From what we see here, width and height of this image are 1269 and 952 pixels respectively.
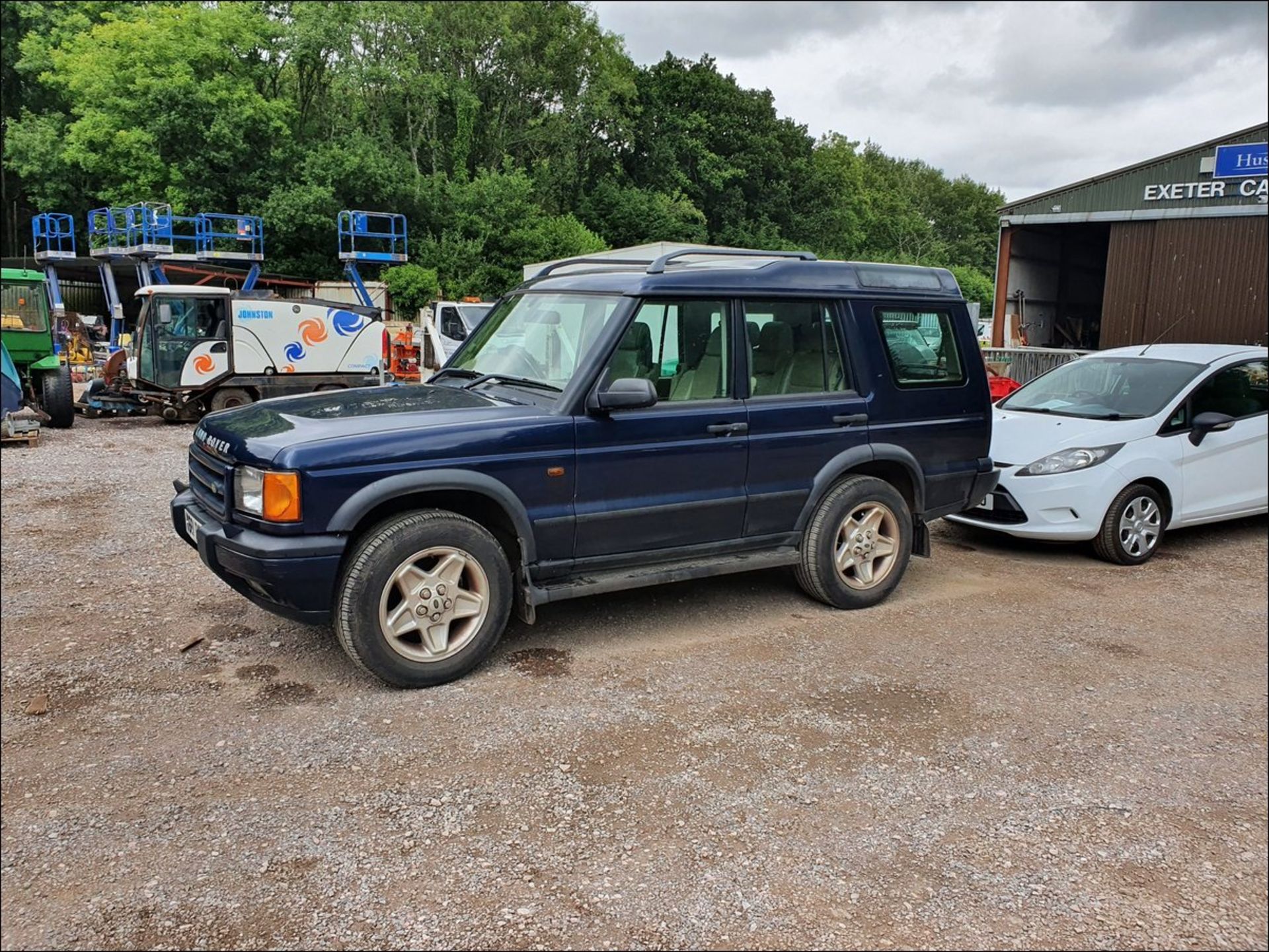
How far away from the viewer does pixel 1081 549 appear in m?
6.95

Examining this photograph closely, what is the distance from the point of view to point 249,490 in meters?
4.21

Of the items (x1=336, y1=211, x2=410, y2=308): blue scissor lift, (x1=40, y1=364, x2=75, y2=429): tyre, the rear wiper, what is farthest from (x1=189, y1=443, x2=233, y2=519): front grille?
(x1=336, y1=211, x2=410, y2=308): blue scissor lift

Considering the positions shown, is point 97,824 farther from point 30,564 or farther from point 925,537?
point 925,537

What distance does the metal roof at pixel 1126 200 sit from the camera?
1574cm

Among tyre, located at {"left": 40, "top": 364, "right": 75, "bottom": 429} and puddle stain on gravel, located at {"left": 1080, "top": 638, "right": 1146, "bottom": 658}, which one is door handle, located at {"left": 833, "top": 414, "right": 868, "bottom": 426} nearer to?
puddle stain on gravel, located at {"left": 1080, "top": 638, "right": 1146, "bottom": 658}

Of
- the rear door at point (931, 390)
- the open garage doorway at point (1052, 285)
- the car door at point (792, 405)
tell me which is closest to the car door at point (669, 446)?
the car door at point (792, 405)

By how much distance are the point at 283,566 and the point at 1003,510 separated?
4770mm

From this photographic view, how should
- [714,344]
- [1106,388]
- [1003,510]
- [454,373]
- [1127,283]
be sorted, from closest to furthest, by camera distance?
[714,344] → [454,373] → [1003,510] → [1106,388] → [1127,283]

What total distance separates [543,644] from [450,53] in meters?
38.2

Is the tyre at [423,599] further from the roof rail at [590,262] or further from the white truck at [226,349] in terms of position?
the white truck at [226,349]

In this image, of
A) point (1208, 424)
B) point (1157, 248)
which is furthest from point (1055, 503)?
point (1157, 248)

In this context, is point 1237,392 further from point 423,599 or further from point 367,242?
point 367,242

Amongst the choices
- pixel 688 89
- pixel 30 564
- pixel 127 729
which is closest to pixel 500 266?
pixel 688 89

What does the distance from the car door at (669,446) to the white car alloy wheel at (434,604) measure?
55cm
